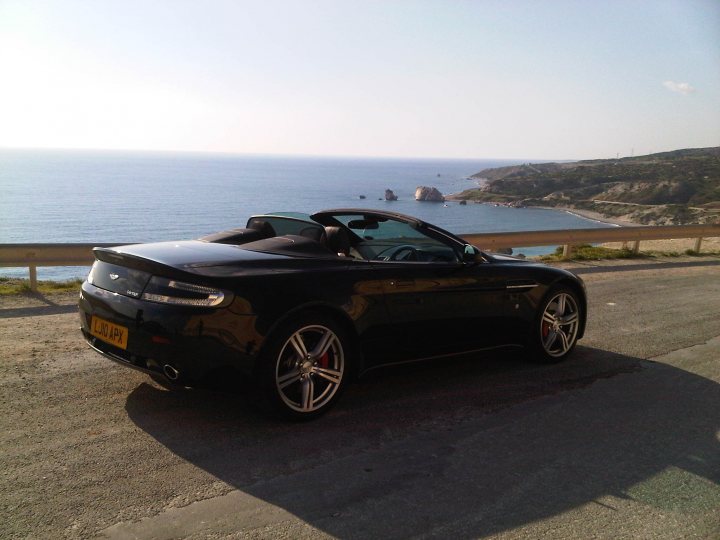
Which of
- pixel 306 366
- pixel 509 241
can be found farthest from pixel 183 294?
pixel 509 241

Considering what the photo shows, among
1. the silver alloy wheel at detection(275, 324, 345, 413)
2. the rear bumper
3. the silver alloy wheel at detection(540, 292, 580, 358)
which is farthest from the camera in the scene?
the silver alloy wheel at detection(540, 292, 580, 358)

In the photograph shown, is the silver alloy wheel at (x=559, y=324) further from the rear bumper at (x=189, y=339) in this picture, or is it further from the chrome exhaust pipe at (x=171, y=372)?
the chrome exhaust pipe at (x=171, y=372)

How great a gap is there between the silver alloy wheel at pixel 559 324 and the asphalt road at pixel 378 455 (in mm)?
206

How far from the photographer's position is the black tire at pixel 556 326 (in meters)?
5.85

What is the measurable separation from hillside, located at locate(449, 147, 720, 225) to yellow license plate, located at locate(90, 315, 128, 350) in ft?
144

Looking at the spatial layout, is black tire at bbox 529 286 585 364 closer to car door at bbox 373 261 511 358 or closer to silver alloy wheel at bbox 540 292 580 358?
silver alloy wheel at bbox 540 292 580 358

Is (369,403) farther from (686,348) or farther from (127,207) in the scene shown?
(127,207)

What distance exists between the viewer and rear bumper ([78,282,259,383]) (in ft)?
12.6

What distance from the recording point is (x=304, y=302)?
4160mm

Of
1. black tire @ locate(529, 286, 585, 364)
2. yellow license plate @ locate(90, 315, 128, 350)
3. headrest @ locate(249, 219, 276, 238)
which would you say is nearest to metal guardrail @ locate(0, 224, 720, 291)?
headrest @ locate(249, 219, 276, 238)

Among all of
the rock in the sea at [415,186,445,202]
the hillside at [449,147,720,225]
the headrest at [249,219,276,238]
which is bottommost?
the rock in the sea at [415,186,445,202]

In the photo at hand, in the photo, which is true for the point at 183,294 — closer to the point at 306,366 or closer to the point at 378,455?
the point at 306,366

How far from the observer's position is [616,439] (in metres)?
4.32

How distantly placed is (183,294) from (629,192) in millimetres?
71657
